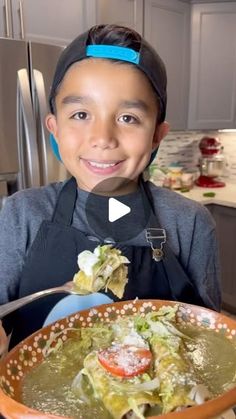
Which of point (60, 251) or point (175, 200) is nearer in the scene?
point (60, 251)

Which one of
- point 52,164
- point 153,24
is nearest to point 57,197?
point 52,164

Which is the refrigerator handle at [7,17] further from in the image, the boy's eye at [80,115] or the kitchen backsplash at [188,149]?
the kitchen backsplash at [188,149]

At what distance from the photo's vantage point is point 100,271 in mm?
667

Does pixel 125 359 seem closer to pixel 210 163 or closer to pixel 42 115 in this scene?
pixel 42 115

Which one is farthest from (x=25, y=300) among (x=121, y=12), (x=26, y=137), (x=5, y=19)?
(x=121, y=12)

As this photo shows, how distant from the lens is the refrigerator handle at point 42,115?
1.75 m

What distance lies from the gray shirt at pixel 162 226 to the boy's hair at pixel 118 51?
0.86ft

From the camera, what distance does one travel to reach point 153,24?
8.46ft

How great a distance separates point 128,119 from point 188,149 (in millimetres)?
2778

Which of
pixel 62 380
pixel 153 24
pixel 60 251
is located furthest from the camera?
pixel 153 24

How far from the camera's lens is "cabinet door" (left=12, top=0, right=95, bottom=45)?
187cm

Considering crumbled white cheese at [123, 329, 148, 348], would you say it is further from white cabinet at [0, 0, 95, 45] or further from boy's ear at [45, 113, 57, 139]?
white cabinet at [0, 0, 95, 45]

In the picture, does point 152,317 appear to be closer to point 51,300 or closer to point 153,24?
point 51,300

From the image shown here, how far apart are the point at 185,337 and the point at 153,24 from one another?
2396 millimetres
